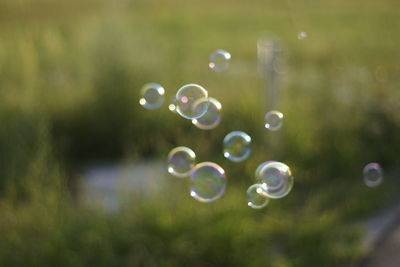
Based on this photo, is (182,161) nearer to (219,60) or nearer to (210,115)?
(210,115)

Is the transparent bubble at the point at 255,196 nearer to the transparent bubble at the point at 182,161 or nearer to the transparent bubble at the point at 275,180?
the transparent bubble at the point at 275,180

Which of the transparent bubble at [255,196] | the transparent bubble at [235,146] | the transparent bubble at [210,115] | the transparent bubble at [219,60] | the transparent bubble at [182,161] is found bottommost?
the transparent bubble at [255,196]

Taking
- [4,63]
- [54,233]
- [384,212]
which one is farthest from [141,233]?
[4,63]

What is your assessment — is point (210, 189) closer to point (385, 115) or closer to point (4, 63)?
point (385, 115)

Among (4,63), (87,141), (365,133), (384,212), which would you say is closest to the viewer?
(384,212)

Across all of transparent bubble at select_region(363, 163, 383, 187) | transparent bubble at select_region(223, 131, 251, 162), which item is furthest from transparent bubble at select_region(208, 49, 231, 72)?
transparent bubble at select_region(363, 163, 383, 187)

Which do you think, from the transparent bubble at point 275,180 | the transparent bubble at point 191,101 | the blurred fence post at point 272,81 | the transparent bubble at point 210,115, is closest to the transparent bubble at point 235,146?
the transparent bubble at point 210,115
